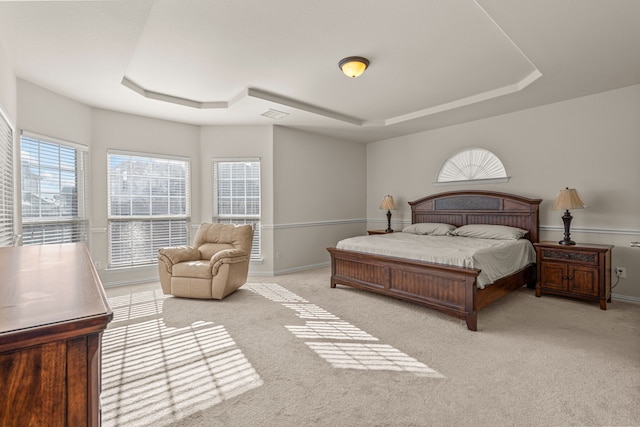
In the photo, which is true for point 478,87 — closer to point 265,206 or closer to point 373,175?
point 373,175

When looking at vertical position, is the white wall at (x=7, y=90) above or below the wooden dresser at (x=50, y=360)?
above

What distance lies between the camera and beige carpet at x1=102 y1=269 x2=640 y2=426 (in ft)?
5.75

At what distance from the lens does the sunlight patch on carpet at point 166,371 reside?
1.80m

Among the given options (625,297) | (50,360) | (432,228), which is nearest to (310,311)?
(432,228)

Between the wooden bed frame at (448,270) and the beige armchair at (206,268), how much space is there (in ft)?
4.10

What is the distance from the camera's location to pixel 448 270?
121 inches

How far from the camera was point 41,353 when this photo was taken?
2.22ft

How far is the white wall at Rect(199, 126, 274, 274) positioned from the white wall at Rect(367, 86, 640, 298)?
297 centimetres

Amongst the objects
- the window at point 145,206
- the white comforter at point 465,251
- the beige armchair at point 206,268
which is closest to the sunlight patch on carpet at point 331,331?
the white comforter at point 465,251

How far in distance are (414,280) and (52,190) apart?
438 cm

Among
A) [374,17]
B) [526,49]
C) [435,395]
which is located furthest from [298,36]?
[435,395]

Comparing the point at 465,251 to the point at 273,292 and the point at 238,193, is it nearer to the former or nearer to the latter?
the point at 273,292

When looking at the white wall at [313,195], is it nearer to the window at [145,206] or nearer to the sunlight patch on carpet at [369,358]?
the window at [145,206]

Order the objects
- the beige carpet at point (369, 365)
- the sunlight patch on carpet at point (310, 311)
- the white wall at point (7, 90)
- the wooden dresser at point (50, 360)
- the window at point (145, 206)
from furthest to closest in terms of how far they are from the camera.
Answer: the window at point (145, 206), the sunlight patch on carpet at point (310, 311), the white wall at point (7, 90), the beige carpet at point (369, 365), the wooden dresser at point (50, 360)
